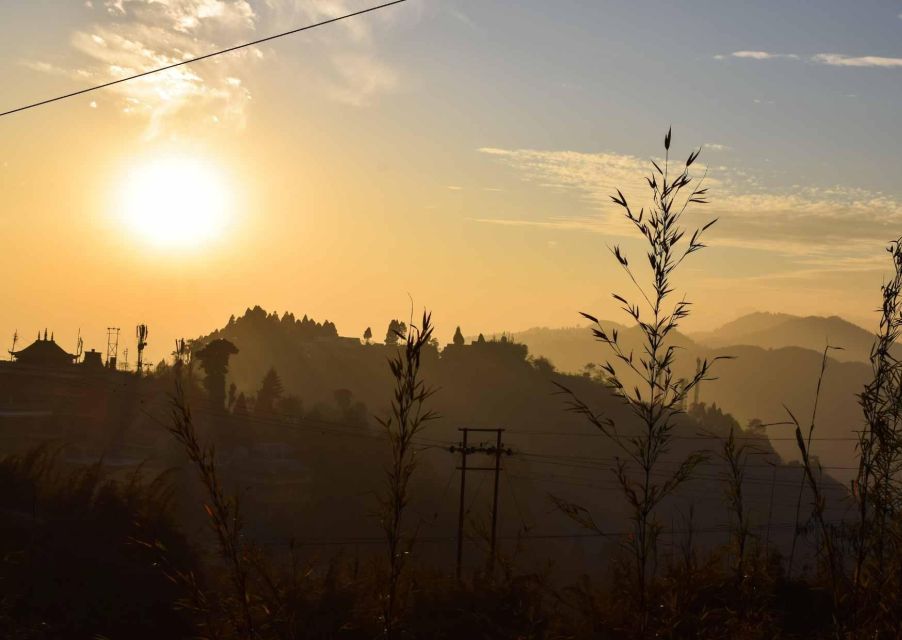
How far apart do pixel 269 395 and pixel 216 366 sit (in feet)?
43.5

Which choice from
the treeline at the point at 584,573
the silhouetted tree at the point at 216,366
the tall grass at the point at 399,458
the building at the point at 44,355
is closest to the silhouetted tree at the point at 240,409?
the silhouetted tree at the point at 216,366

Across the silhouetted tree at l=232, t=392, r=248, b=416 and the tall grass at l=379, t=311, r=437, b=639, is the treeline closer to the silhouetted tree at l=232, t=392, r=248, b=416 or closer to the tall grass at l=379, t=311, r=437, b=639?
the tall grass at l=379, t=311, r=437, b=639

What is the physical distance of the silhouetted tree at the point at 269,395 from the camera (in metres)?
114

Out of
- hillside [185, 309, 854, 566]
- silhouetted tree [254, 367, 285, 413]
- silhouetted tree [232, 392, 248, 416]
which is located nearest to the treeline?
silhouetted tree [232, 392, 248, 416]

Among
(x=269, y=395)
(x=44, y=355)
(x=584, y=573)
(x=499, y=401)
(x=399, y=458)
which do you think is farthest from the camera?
(x=499, y=401)

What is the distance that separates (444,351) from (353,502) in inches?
3845

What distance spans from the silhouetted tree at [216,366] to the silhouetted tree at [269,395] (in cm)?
780

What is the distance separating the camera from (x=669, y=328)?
12.7 ft

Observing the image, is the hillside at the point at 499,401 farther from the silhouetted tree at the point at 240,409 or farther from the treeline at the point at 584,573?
the treeline at the point at 584,573

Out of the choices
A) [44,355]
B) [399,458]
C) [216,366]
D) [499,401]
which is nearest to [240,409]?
[216,366]

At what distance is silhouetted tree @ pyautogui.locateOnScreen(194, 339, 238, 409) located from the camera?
10462cm

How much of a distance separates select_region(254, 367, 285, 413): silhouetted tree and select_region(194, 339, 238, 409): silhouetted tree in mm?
7795

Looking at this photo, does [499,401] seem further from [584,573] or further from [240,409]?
[584,573]

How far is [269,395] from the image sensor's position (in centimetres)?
11750
